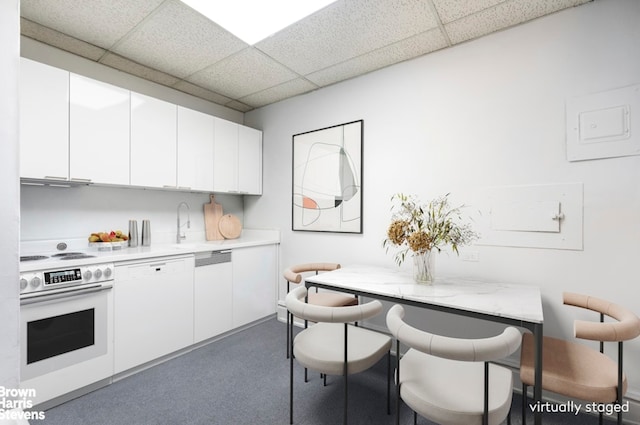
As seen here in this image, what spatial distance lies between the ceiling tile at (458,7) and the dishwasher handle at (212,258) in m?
2.77

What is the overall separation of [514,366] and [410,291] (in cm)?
113

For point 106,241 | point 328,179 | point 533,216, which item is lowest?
point 106,241

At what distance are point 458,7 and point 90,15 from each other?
2.60 meters

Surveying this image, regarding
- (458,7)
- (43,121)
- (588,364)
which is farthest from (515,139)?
(43,121)

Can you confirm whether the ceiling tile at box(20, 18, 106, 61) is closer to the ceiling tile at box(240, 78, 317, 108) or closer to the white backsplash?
the white backsplash

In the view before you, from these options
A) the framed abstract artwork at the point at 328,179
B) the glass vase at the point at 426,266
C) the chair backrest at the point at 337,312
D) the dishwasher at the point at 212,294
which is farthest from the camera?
the framed abstract artwork at the point at 328,179

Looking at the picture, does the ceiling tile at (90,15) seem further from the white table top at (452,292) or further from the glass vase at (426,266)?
the glass vase at (426,266)

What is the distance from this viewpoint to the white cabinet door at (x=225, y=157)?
327 cm

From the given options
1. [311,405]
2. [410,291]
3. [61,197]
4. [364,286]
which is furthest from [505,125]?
[61,197]

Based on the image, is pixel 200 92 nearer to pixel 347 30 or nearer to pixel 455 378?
pixel 347 30

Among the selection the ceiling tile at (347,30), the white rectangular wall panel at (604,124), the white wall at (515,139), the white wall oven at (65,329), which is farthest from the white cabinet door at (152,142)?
the white rectangular wall panel at (604,124)

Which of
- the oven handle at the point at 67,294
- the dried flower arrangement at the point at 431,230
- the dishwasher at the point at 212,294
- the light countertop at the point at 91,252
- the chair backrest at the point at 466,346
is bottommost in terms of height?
the dishwasher at the point at 212,294

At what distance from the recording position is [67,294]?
6.35 feet

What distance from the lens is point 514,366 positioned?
83.8 inches
